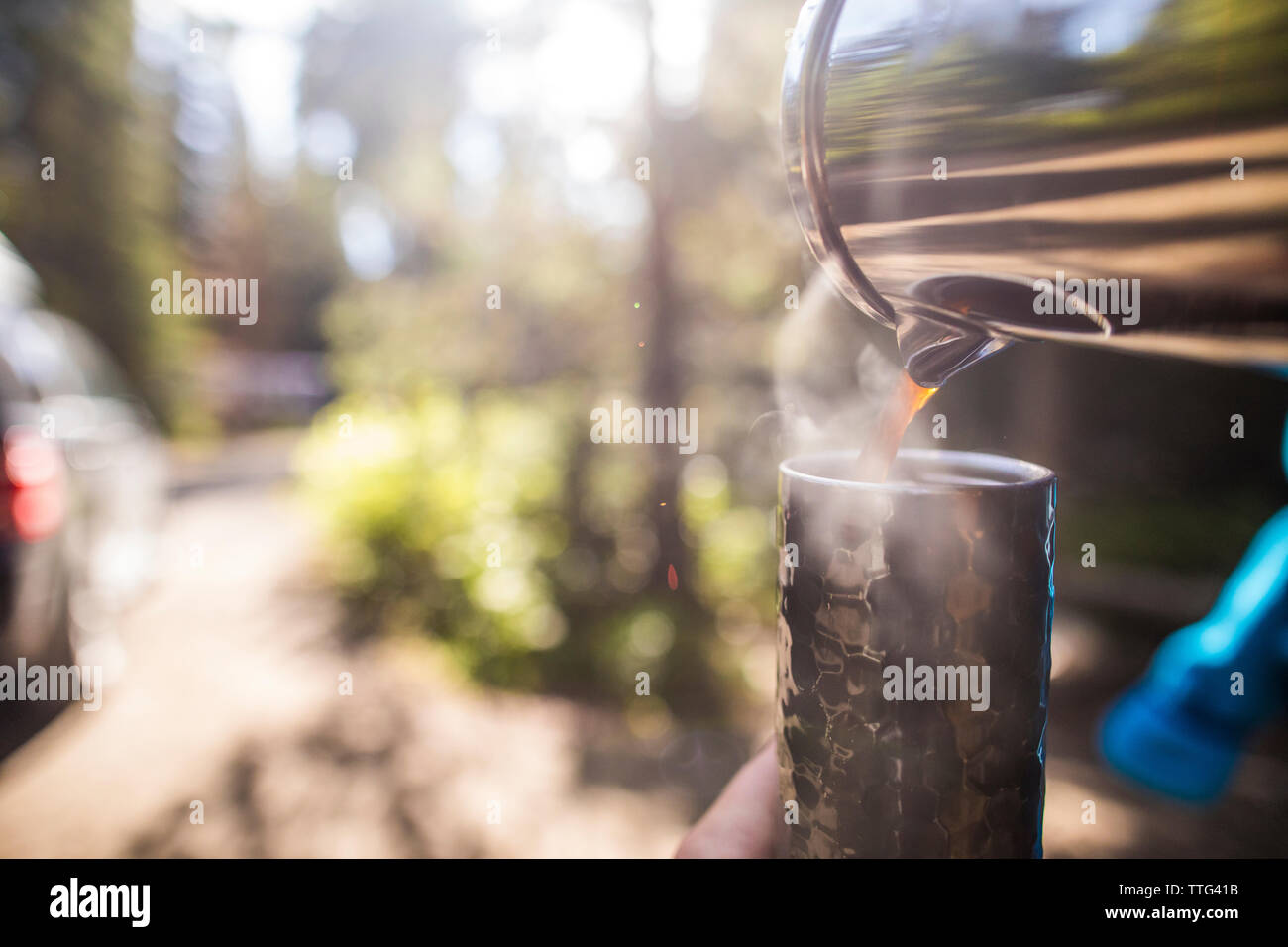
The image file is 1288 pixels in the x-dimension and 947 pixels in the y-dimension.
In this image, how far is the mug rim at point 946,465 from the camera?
25.8 inches

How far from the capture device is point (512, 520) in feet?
18.7

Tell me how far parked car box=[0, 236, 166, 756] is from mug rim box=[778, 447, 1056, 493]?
4.15 meters

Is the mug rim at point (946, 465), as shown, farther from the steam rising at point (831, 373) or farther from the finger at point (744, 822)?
the finger at point (744, 822)

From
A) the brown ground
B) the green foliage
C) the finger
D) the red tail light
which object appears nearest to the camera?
the finger

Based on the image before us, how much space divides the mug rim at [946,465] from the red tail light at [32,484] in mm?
4124

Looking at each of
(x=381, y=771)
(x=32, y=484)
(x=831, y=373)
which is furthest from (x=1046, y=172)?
(x=32, y=484)

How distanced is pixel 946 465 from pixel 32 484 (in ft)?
14.0

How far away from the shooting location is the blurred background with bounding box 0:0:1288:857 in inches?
139

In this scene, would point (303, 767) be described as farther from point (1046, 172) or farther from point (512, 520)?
point (1046, 172)

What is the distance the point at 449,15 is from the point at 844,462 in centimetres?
576

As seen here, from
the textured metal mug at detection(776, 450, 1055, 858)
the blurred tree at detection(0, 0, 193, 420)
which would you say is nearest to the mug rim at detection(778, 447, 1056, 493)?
the textured metal mug at detection(776, 450, 1055, 858)

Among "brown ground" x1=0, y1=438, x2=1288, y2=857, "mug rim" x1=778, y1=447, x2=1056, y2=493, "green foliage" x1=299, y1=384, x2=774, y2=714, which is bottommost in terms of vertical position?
"brown ground" x1=0, y1=438, x2=1288, y2=857

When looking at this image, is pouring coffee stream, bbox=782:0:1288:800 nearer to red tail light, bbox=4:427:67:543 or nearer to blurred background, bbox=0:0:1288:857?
blurred background, bbox=0:0:1288:857

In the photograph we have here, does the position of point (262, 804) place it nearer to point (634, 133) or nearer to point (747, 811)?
point (747, 811)
